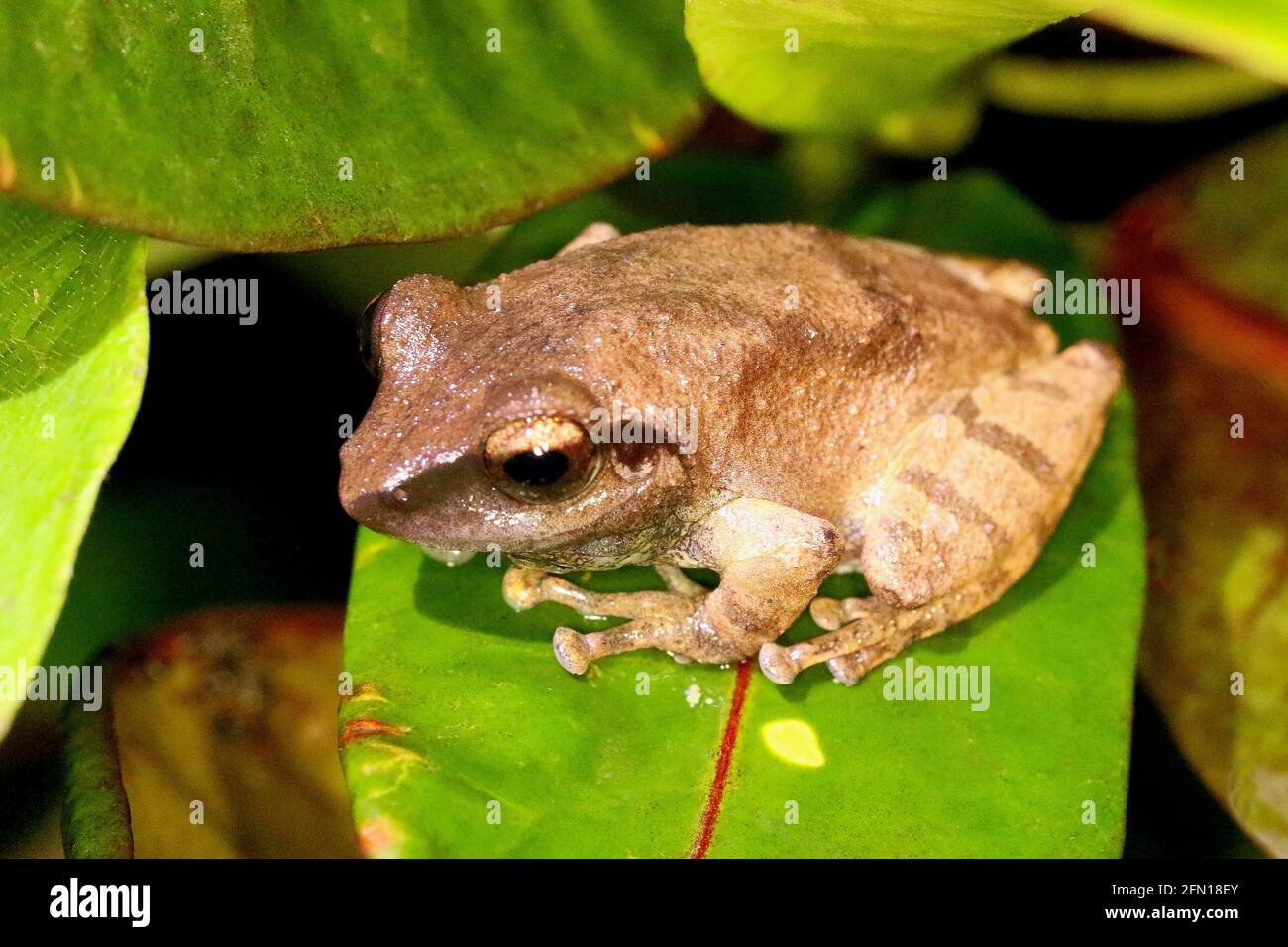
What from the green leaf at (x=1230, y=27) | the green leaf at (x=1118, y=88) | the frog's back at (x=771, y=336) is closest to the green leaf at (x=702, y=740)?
the frog's back at (x=771, y=336)

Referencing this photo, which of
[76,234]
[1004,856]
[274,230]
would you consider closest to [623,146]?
[274,230]

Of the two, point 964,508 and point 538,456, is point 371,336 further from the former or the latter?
point 964,508

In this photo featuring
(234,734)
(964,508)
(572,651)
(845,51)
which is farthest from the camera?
(234,734)

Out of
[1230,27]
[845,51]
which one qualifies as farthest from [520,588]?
[1230,27]

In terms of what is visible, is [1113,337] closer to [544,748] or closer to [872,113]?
[872,113]

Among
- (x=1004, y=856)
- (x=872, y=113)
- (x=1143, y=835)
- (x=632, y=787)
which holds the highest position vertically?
(x=872, y=113)

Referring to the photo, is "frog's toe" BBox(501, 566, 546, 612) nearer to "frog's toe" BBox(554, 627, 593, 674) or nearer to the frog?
the frog
